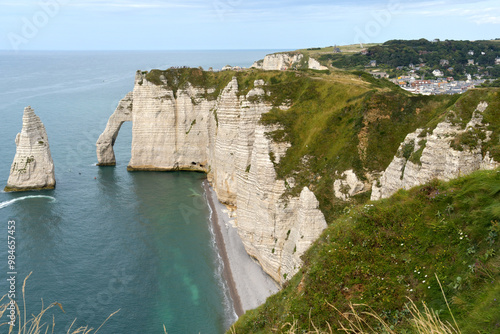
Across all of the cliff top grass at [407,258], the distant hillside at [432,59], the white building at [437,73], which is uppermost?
the distant hillside at [432,59]

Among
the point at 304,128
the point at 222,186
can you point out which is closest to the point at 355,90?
the point at 304,128

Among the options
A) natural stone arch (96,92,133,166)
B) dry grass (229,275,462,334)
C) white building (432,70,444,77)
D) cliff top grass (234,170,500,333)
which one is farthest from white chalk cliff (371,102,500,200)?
white building (432,70,444,77)

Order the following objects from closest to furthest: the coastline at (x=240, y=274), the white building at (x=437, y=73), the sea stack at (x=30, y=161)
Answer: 1. the coastline at (x=240, y=274)
2. the sea stack at (x=30, y=161)
3. the white building at (x=437, y=73)

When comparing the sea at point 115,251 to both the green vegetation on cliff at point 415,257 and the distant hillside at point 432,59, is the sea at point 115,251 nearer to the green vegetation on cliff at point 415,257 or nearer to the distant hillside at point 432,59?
the green vegetation on cliff at point 415,257

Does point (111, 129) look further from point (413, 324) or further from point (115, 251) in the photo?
point (413, 324)

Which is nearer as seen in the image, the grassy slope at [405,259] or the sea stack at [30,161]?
the grassy slope at [405,259]

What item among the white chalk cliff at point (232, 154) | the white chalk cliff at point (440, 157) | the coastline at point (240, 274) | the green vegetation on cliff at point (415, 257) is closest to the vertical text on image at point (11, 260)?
the coastline at point (240, 274)
